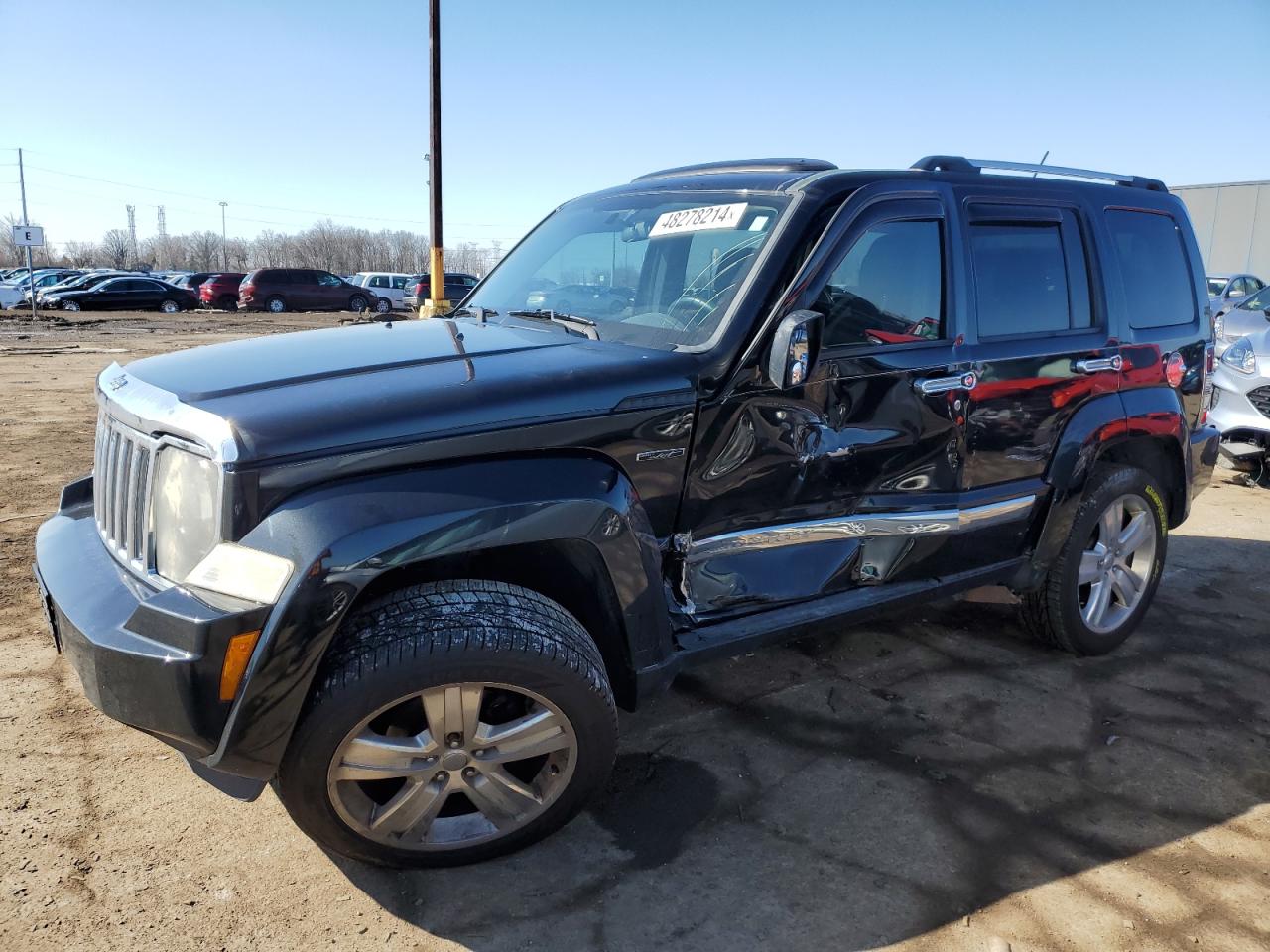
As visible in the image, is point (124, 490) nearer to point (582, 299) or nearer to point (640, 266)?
point (582, 299)

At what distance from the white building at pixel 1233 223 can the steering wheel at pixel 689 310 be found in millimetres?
32349

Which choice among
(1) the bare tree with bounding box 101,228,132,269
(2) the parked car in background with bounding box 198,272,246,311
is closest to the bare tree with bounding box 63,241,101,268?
(1) the bare tree with bounding box 101,228,132,269

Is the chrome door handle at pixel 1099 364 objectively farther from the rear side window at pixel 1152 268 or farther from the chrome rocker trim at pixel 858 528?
the chrome rocker trim at pixel 858 528

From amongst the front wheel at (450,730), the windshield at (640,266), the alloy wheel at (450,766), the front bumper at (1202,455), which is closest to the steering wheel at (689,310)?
the windshield at (640,266)

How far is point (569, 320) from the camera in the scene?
323 cm

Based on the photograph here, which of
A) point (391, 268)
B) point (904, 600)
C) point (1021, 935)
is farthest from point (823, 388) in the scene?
point (391, 268)

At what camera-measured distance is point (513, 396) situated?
2461mm

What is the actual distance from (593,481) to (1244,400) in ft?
23.2

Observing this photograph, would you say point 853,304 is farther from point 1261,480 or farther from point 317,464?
point 1261,480

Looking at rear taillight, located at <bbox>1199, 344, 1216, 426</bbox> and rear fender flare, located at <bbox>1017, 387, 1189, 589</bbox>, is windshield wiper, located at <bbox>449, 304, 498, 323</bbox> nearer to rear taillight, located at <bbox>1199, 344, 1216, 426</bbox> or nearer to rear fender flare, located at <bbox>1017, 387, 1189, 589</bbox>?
rear fender flare, located at <bbox>1017, 387, 1189, 589</bbox>

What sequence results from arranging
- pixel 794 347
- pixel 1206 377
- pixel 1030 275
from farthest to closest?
1. pixel 1206 377
2. pixel 1030 275
3. pixel 794 347

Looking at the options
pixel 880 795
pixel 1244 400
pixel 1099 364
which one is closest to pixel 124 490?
pixel 880 795

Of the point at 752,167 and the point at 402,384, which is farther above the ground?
the point at 752,167

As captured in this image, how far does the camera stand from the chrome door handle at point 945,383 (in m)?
3.19
